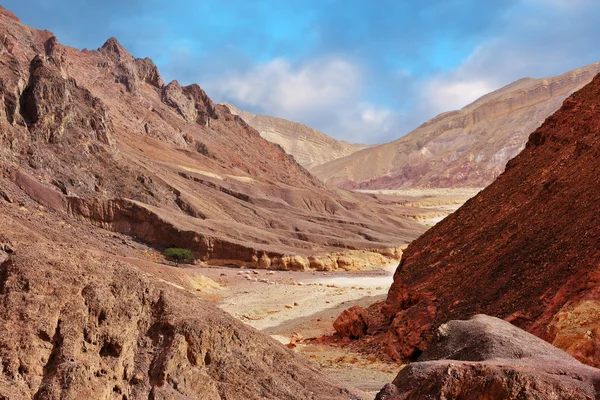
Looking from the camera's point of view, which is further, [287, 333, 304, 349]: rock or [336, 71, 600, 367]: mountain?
[287, 333, 304, 349]: rock

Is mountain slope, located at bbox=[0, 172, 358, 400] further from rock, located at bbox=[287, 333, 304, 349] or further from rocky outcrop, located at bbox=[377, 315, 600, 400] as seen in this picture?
rock, located at bbox=[287, 333, 304, 349]

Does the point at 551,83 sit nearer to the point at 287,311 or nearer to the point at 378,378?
the point at 287,311

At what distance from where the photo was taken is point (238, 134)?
98.8m

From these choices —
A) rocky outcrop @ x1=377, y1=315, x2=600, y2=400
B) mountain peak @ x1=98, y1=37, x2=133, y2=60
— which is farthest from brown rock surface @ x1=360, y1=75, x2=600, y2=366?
mountain peak @ x1=98, y1=37, x2=133, y2=60

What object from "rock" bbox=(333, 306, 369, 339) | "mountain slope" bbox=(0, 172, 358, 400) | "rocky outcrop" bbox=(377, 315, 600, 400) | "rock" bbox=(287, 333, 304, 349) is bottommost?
"rock" bbox=(287, 333, 304, 349)

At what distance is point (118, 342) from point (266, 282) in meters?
29.2

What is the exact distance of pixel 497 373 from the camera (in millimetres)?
5770

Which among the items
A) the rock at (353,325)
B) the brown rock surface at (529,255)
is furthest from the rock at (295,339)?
the brown rock surface at (529,255)

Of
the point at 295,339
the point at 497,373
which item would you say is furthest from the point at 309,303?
the point at 497,373

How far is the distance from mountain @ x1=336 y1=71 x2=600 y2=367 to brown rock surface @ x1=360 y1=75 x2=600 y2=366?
0.09ft

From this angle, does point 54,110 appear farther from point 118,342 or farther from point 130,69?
point 130,69

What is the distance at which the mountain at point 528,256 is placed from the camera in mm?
12422

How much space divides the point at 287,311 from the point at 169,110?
68.0 metres

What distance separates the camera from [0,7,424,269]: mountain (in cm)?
3925
